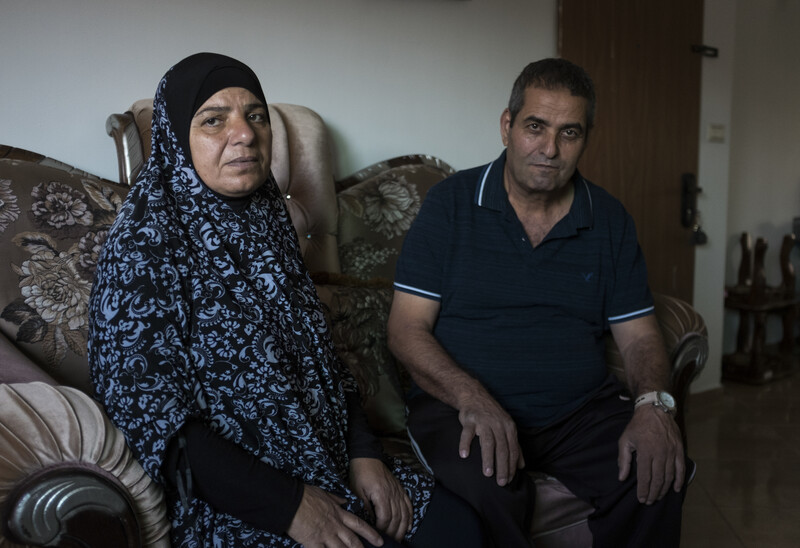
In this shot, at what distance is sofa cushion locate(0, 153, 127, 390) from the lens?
1363mm

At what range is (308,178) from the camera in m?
2.04

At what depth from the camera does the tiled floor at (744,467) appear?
7.16 feet

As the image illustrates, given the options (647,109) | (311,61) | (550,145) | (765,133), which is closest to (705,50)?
(647,109)

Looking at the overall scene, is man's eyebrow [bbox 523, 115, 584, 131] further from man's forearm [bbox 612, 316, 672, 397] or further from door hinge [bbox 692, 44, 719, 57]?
door hinge [bbox 692, 44, 719, 57]

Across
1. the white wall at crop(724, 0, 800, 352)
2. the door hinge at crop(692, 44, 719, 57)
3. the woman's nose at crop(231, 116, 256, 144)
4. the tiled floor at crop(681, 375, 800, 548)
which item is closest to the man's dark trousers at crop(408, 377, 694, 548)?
the woman's nose at crop(231, 116, 256, 144)

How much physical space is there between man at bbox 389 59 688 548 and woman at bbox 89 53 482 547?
0.94ft

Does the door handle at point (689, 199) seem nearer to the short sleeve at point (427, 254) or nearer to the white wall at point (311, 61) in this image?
the white wall at point (311, 61)

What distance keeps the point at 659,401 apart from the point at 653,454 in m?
0.14

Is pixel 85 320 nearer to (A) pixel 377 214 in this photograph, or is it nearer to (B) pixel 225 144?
(B) pixel 225 144

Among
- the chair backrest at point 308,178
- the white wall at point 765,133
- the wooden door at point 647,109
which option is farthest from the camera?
the white wall at point 765,133

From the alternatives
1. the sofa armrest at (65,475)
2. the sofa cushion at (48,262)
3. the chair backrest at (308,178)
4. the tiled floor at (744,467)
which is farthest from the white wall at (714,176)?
the sofa armrest at (65,475)

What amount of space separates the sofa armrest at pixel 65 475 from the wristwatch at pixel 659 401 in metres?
1.02

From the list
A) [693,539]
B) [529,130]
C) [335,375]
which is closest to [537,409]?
[335,375]

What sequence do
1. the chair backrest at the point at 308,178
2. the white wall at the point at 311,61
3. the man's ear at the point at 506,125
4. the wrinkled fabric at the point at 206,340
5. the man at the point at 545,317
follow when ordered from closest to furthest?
1. the wrinkled fabric at the point at 206,340
2. the man at the point at 545,317
3. the man's ear at the point at 506,125
4. the white wall at the point at 311,61
5. the chair backrest at the point at 308,178
